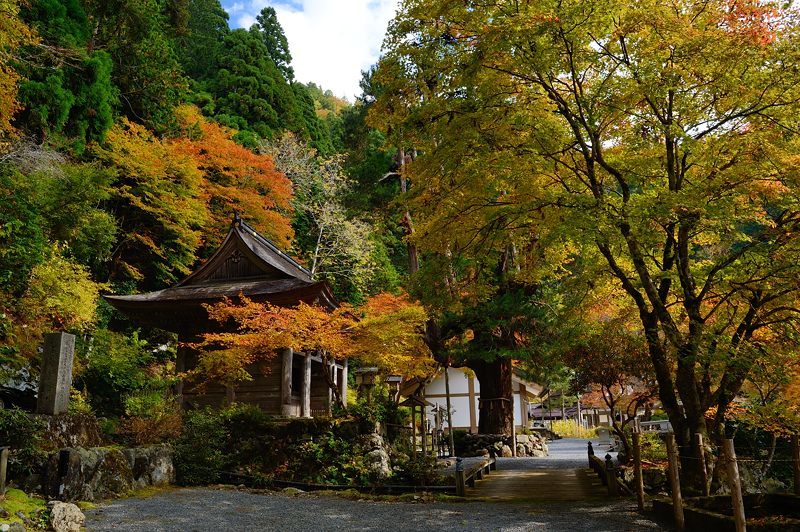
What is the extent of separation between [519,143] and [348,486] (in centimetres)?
743

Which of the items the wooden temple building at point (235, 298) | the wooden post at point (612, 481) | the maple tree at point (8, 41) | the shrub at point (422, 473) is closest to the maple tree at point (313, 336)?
the wooden temple building at point (235, 298)

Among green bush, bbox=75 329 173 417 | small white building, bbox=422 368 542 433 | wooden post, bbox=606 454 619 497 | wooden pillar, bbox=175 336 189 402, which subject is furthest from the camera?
small white building, bbox=422 368 542 433

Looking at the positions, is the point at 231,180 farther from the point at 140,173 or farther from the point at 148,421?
the point at 148,421

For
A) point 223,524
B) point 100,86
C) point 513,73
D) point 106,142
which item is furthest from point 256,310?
point 106,142

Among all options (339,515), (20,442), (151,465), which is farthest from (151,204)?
(339,515)

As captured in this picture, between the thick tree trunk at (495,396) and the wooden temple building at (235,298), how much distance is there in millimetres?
4915

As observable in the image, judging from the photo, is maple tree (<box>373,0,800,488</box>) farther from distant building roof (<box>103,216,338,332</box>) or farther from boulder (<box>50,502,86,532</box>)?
distant building roof (<box>103,216,338,332</box>)

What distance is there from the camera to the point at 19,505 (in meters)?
6.47

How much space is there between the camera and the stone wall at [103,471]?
25.2ft

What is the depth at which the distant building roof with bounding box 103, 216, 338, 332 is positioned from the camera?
13.9 m

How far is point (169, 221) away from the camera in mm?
20609

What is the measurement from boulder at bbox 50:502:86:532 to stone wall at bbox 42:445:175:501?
1.11m

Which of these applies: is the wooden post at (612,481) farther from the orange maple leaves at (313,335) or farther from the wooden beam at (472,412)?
the wooden beam at (472,412)

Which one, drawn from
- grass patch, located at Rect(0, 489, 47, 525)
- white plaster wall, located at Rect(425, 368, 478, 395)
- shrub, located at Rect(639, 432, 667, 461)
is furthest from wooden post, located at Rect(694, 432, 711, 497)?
white plaster wall, located at Rect(425, 368, 478, 395)
